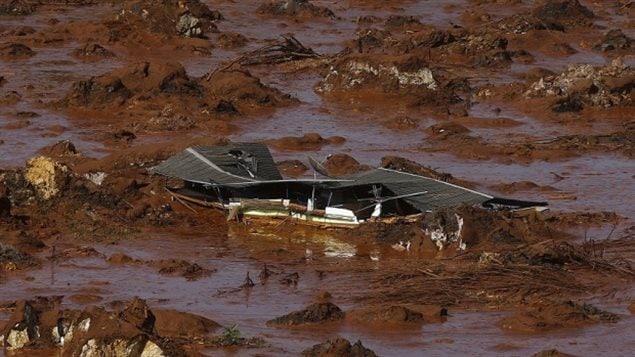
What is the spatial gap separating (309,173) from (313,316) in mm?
5406

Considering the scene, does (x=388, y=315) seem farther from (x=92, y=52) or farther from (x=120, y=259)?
(x=92, y=52)

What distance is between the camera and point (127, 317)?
10266 millimetres

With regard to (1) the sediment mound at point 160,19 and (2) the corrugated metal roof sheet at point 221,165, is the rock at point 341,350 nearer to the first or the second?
(2) the corrugated metal roof sheet at point 221,165

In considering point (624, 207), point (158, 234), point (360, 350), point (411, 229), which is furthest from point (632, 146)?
point (360, 350)

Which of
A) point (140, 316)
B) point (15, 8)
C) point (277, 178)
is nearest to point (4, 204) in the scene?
point (277, 178)

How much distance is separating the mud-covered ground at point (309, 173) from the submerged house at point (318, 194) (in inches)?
7.0

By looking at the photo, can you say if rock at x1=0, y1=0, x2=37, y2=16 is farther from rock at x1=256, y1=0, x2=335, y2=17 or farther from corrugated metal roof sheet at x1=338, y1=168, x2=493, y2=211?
corrugated metal roof sheet at x1=338, y1=168, x2=493, y2=211

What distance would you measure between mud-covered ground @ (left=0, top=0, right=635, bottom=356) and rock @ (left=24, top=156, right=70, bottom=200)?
0.9 inches

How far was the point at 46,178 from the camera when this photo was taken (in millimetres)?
14977

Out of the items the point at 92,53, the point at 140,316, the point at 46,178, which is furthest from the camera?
the point at 92,53

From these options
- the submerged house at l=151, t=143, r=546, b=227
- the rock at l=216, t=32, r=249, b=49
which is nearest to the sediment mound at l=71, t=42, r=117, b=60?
the rock at l=216, t=32, r=249, b=49

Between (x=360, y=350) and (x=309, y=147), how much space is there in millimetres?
8225

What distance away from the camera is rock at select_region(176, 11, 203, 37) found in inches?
993

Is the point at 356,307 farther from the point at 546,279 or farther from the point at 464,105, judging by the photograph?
the point at 464,105
